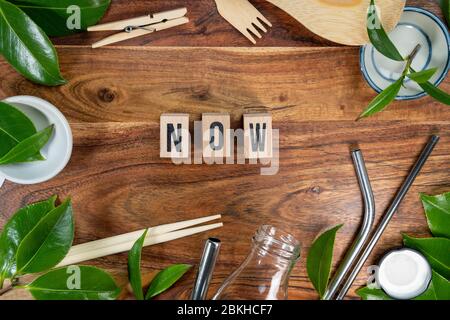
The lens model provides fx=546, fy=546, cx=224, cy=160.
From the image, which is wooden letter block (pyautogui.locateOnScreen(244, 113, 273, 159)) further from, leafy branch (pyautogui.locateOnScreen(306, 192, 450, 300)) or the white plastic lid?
the white plastic lid

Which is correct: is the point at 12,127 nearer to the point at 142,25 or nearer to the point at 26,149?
the point at 26,149

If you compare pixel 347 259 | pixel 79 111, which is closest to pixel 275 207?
pixel 347 259

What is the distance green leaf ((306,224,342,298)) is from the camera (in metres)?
1.05

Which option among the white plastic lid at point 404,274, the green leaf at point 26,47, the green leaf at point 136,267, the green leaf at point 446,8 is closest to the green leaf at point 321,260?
the white plastic lid at point 404,274

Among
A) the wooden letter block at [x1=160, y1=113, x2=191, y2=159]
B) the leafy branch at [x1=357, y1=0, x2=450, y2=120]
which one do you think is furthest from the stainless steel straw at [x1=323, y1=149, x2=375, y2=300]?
the wooden letter block at [x1=160, y1=113, x2=191, y2=159]

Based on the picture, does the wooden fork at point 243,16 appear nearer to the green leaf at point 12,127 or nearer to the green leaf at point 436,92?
the green leaf at point 436,92

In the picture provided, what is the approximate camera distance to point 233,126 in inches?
43.5

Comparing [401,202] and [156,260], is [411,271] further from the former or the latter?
[156,260]

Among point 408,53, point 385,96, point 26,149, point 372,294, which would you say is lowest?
point 372,294

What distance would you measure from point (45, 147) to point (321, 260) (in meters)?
0.58

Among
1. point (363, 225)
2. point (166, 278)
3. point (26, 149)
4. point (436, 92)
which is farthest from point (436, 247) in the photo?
point (26, 149)

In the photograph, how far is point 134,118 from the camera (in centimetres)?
110

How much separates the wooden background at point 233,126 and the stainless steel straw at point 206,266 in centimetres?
15

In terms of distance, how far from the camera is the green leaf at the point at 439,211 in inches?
42.9
